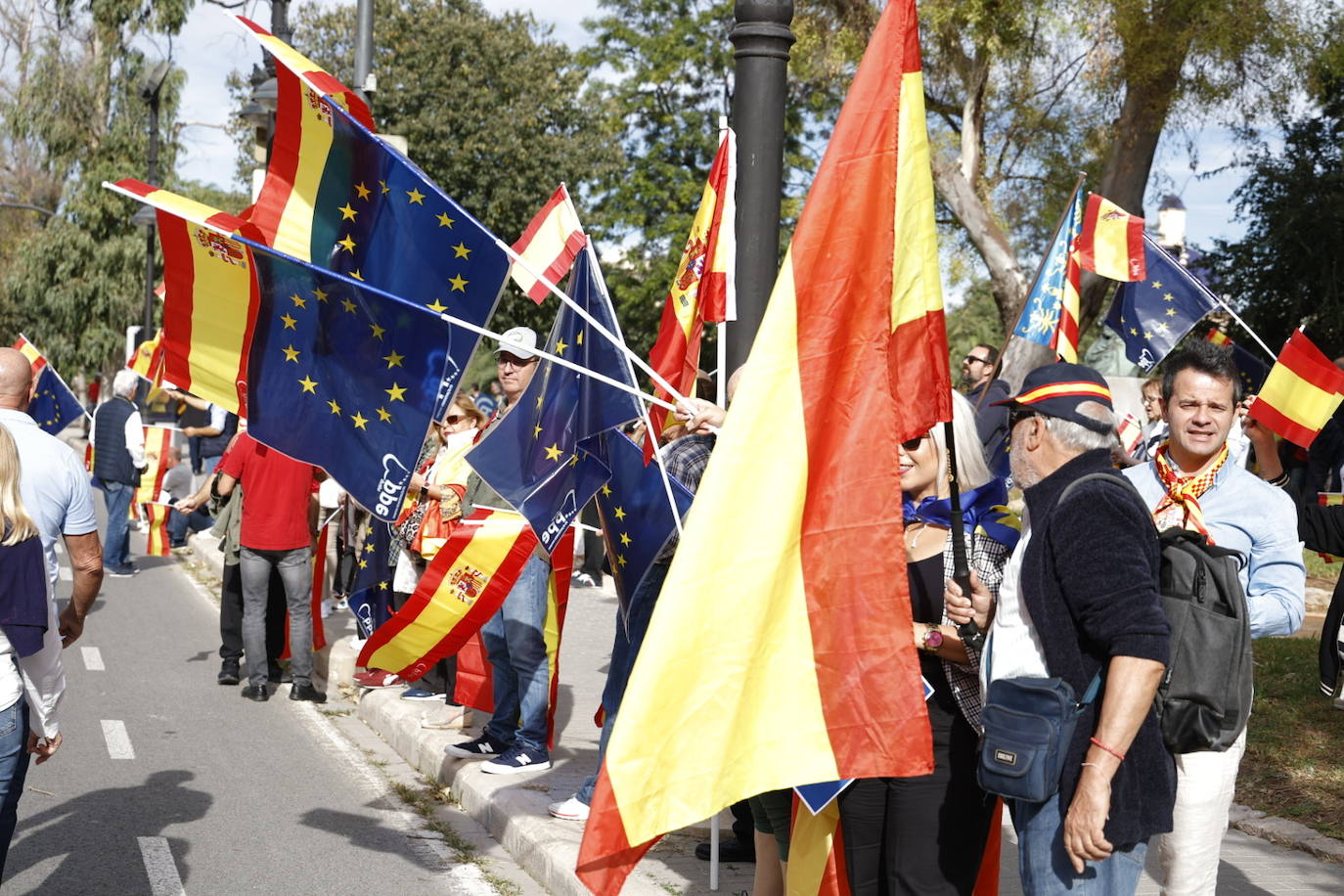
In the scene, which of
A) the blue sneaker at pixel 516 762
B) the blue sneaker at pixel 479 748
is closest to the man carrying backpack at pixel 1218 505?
the blue sneaker at pixel 516 762

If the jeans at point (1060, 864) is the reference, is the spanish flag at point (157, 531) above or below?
below

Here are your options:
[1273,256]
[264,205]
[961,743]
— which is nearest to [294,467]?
[264,205]

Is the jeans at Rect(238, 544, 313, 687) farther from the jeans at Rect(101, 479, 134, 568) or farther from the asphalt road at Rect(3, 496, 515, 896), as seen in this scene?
the jeans at Rect(101, 479, 134, 568)

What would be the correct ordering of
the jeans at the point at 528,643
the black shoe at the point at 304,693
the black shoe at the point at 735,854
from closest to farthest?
the black shoe at the point at 735,854 → the jeans at the point at 528,643 → the black shoe at the point at 304,693

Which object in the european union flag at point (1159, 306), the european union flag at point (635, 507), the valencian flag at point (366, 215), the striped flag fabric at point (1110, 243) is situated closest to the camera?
the valencian flag at point (366, 215)

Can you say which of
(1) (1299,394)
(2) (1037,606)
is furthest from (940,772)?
(1) (1299,394)

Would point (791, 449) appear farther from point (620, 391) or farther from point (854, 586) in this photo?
point (620, 391)

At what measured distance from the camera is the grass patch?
6488mm

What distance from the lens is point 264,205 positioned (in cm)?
475

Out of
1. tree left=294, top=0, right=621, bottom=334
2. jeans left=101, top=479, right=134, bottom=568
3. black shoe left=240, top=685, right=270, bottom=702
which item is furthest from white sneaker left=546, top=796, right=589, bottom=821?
tree left=294, top=0, right=621, bottom=334

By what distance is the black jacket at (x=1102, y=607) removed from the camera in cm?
302

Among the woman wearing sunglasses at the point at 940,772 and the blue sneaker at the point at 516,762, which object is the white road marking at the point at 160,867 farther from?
the woman wearing sunglasses at the point at 940,772

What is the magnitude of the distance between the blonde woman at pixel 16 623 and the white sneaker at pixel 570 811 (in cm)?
225

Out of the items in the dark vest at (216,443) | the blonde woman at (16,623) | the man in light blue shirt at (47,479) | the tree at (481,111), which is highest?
the tree at (481,111)
